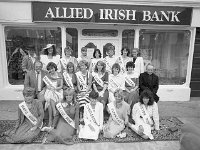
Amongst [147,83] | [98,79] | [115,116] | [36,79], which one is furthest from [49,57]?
[147,83]

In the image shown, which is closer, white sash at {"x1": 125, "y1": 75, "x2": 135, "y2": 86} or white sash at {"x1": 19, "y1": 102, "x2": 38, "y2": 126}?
white sash at {"x1": 19, "y1": 102, "x2": 38, "y2": 126}

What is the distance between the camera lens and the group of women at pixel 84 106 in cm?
408

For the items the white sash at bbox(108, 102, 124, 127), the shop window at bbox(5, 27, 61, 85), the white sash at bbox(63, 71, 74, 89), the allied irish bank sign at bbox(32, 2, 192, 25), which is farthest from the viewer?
the shop window at bbox(5, 27, 61, 85)

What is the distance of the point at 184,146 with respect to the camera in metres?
1.80

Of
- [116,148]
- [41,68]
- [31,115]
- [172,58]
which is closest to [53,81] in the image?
[41,68]

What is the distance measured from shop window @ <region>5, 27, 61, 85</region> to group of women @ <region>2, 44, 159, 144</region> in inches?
53.4

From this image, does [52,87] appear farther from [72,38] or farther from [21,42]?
[21,42]

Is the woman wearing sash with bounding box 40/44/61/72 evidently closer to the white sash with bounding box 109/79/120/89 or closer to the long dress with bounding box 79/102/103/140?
the white sash with bounding box 109/79/120/89

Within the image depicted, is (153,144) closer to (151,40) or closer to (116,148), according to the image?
(116,148)

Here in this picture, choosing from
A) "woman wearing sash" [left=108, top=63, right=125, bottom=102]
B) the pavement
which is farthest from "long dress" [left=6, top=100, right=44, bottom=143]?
"woman wearing sash" [left=108, top=63, right=125, bottom=102]

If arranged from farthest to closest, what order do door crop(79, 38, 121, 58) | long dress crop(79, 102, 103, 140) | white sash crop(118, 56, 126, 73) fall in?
door crop(79, 38, 121, 58) → white sash crop(118, 56, 126, 73) → long dress crop(79, 102, 103, 140)

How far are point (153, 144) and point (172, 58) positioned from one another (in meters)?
4.02

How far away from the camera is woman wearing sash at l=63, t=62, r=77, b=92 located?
16.0ft

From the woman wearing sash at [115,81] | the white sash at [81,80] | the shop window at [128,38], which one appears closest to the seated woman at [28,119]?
the white sash at [81,80]
